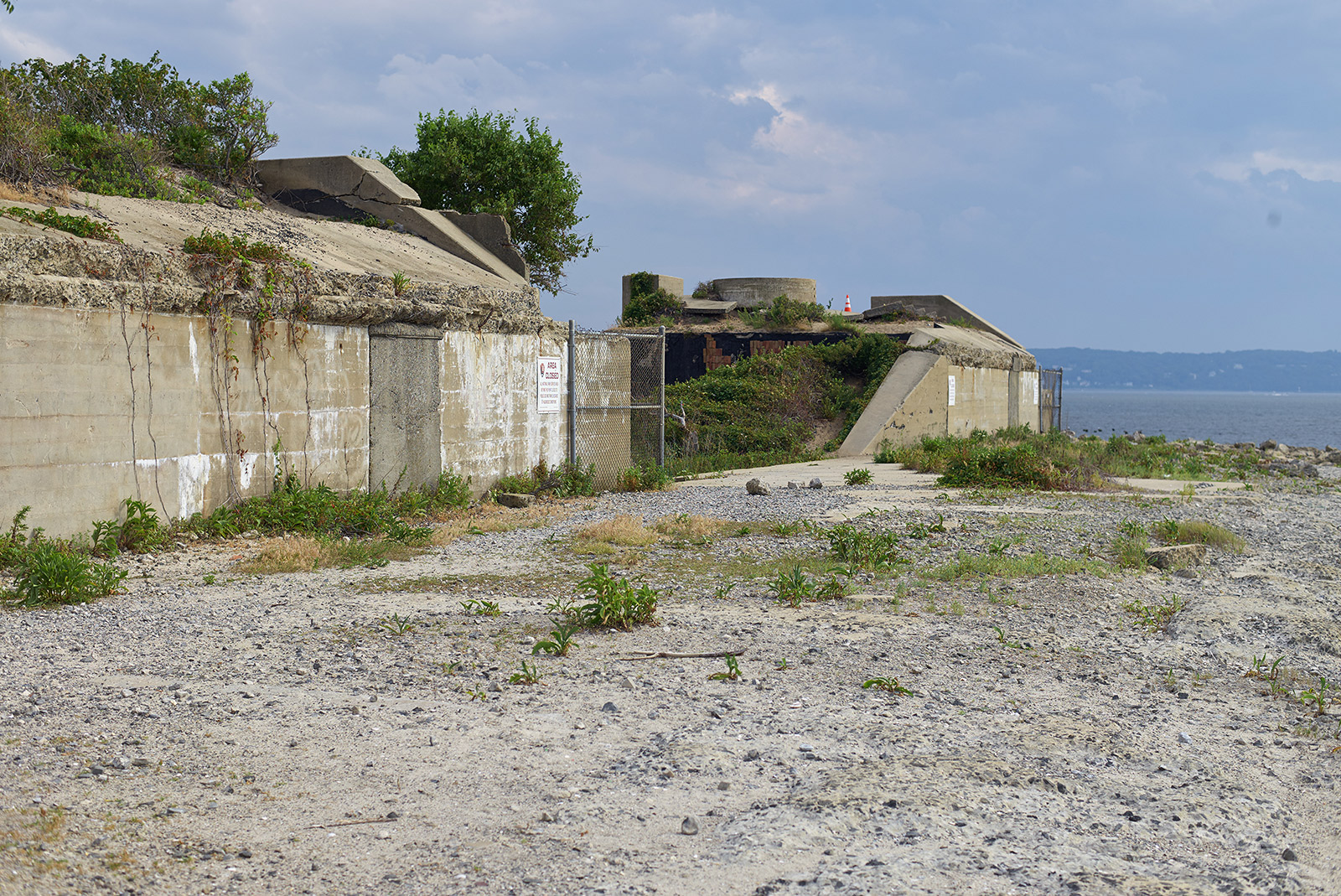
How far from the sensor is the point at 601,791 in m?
4.45

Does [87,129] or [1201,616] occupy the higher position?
[87,129]

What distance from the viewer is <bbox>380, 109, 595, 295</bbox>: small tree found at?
30.2 metres

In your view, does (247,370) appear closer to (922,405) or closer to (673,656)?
(673,656)

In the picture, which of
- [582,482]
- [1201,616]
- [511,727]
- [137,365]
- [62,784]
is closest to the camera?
[62,784]

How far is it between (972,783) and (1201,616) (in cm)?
433

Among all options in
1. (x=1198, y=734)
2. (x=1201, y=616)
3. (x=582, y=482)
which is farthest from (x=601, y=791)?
(x=582, y=482)

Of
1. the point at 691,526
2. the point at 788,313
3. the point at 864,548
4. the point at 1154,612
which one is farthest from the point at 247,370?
the point at 788,313

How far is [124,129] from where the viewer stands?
78.0 feet

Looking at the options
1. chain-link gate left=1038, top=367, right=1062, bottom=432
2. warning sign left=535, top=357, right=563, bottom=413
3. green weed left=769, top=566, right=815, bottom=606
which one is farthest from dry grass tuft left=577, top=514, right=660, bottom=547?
chain-link gate left=1038, top=367, right=1062, bottom=432

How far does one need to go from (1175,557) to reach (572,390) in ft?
27.9

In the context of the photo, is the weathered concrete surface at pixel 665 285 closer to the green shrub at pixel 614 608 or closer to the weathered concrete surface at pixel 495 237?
the weathered concrete surface at pixel 495 237

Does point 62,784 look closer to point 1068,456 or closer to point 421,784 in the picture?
point 421,784

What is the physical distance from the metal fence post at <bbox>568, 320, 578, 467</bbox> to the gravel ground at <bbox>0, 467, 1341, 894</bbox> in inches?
251

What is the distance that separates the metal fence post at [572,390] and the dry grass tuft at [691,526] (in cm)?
355
